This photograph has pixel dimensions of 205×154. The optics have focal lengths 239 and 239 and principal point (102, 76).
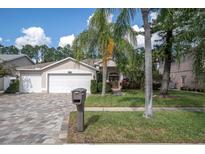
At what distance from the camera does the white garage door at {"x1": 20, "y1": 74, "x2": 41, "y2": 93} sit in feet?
78.4

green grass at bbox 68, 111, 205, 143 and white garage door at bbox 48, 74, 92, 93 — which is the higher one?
white garage door at bbox 48, 74, 92, 93

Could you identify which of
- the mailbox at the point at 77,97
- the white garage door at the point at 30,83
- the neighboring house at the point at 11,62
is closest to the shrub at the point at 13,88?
the white garage door at the point at 30,83

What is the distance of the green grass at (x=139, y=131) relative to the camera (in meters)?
5.86

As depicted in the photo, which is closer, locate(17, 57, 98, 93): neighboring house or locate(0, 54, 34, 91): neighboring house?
locate(17, 57, 98, 93): neighboring house

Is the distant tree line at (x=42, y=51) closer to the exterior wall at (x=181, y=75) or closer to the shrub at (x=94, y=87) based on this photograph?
the exterior wall at (x=181, y=75)

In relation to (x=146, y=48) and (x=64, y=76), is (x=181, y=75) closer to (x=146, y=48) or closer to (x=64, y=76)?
(x=64, y=76)

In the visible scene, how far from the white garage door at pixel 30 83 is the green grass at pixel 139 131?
16.7 meters

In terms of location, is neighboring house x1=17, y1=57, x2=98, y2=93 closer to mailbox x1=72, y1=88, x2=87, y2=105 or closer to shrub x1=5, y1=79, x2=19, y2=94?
shrub x1=5, y1=79, x2=19, y2=94

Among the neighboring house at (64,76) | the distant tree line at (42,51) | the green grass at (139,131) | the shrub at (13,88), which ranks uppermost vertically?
the distant tree line at (42,51)

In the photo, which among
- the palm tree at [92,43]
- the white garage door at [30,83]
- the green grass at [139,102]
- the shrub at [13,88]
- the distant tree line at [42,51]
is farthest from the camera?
the distant tree line at [42,51]

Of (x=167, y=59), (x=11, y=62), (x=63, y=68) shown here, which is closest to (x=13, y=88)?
(x=63, y=68)

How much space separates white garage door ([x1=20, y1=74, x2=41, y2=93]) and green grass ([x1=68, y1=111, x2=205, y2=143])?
1673 centimetres

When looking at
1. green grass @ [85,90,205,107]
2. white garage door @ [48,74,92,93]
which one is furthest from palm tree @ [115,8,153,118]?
white garage door @ [48,74,92,93]
